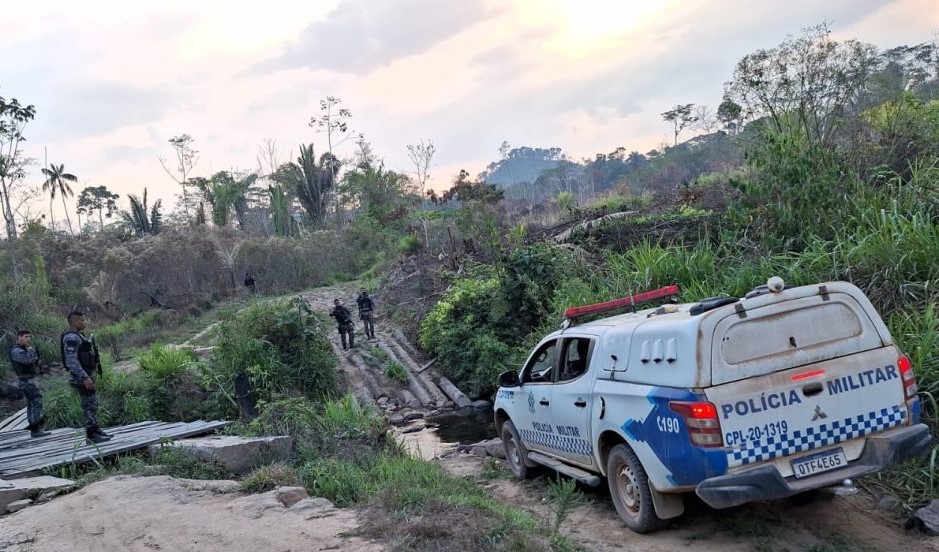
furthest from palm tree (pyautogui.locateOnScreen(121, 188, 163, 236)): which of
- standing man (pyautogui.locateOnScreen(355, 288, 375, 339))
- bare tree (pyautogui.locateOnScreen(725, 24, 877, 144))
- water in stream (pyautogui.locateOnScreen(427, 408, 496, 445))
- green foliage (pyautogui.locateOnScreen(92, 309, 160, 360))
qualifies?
bare tree (pyautogui.locateOnScreen(725, 24, 877, 144))

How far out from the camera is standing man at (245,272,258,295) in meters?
31.6

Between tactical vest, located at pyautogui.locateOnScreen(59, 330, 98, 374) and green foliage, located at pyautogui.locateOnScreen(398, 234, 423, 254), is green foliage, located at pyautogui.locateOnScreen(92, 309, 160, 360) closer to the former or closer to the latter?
tactical vest, located at pyautogui.locateOnScreen(59, 330, 98, 374)

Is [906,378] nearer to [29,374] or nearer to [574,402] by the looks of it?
[574,402]

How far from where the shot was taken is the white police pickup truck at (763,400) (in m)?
4.74

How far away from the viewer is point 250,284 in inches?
1245

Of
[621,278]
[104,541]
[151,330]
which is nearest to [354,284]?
[151,330]

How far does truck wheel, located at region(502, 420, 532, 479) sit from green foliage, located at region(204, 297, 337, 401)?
656 centimetres

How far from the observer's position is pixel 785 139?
10523 mm

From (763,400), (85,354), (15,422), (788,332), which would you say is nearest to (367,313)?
(15,422)

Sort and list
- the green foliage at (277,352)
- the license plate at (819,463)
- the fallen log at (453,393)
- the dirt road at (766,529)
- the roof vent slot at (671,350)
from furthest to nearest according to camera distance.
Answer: the fallen log at (453,393) → the green foliage at (277,352) → the dirt road at (766,529) → the roof vent slot at (671,350) → the license plate at (819,463)

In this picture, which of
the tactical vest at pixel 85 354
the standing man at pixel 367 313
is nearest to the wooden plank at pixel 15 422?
the tactical vest at pixel 85 354

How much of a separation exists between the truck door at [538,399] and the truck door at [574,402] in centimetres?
14

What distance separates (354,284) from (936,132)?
25.5 meters

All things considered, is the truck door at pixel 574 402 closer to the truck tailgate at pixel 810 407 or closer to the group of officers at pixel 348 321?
the truck tailgate at pixel 810 407
